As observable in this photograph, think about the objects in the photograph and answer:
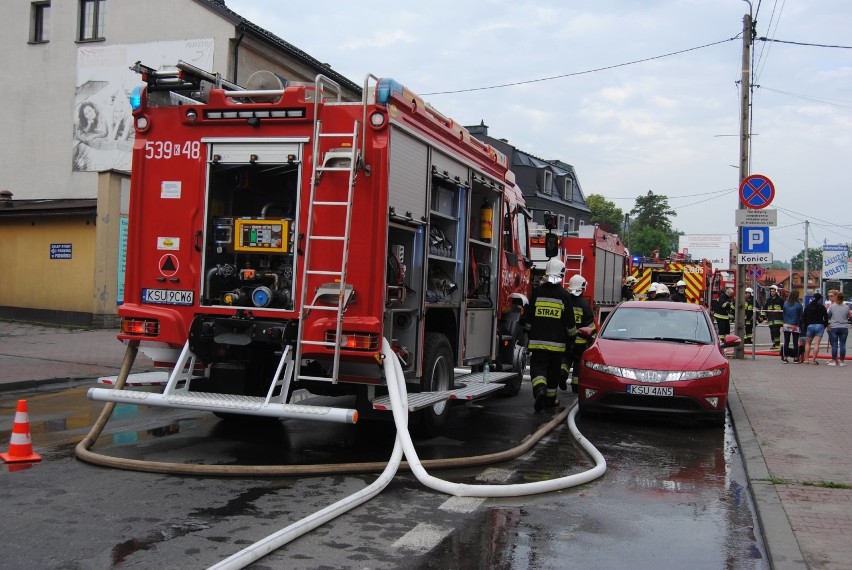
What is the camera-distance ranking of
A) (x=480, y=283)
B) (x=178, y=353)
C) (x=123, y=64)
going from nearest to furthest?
(x=178, y=353) < (x=480, y=283) < (x=123, y=64)

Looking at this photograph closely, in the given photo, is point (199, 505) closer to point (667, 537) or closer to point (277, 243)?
point (277, 243)

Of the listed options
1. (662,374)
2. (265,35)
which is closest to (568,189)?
(265,35)

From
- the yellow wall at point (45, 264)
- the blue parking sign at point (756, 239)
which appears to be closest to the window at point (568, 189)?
the blue parking sign at point (756, 239)

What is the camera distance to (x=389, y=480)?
5.75 m

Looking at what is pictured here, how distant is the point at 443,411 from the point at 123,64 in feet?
66.6

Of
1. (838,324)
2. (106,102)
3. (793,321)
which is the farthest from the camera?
(106,102)

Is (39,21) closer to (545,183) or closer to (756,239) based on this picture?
(756,239)

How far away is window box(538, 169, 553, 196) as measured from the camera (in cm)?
5103

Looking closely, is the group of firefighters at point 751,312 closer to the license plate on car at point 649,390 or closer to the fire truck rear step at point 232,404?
the license plate on car at point 649,390

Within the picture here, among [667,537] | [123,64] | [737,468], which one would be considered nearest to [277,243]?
[667,537]

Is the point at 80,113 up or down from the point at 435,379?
up

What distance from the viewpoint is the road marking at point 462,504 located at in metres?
5.38

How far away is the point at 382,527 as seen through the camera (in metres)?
4.93

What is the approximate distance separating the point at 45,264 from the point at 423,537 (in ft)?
57.6
